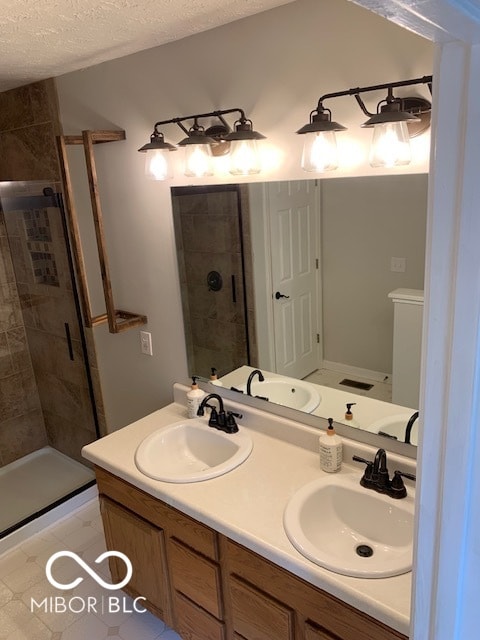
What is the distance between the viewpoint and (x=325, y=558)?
1.25 m

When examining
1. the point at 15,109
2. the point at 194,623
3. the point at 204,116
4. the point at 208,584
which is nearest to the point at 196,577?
the point at 208,584

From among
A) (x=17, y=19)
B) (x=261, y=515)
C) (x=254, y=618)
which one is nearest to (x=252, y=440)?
(x=261, y=515)

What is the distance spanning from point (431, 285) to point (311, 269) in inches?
Answer: 42.8

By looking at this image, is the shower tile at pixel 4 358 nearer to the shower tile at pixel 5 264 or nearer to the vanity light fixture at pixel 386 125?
the shower tile at pixel 5 264

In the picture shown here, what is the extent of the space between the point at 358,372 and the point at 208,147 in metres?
1.01

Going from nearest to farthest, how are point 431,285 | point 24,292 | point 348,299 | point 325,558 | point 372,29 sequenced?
point 431,285
point 325,558
point 372,29
point 348,299
point 24,292

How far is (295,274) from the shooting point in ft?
5.86

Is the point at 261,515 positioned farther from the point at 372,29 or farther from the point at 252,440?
the point at 372,29

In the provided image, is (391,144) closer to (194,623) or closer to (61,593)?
(194,623)

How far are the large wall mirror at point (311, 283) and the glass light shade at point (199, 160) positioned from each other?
0.09 metres

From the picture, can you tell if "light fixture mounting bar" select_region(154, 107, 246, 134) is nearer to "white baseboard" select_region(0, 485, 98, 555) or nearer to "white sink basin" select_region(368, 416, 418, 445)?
"white sink basin" select_region(368, 416, 418, 445)

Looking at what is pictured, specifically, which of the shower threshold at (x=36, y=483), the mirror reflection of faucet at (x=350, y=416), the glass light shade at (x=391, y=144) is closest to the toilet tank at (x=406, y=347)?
the mirror reflection of faucet at (x=350, y=416)

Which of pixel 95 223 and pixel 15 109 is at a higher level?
pixel 15 109

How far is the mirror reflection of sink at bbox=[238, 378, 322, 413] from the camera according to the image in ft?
5.96
